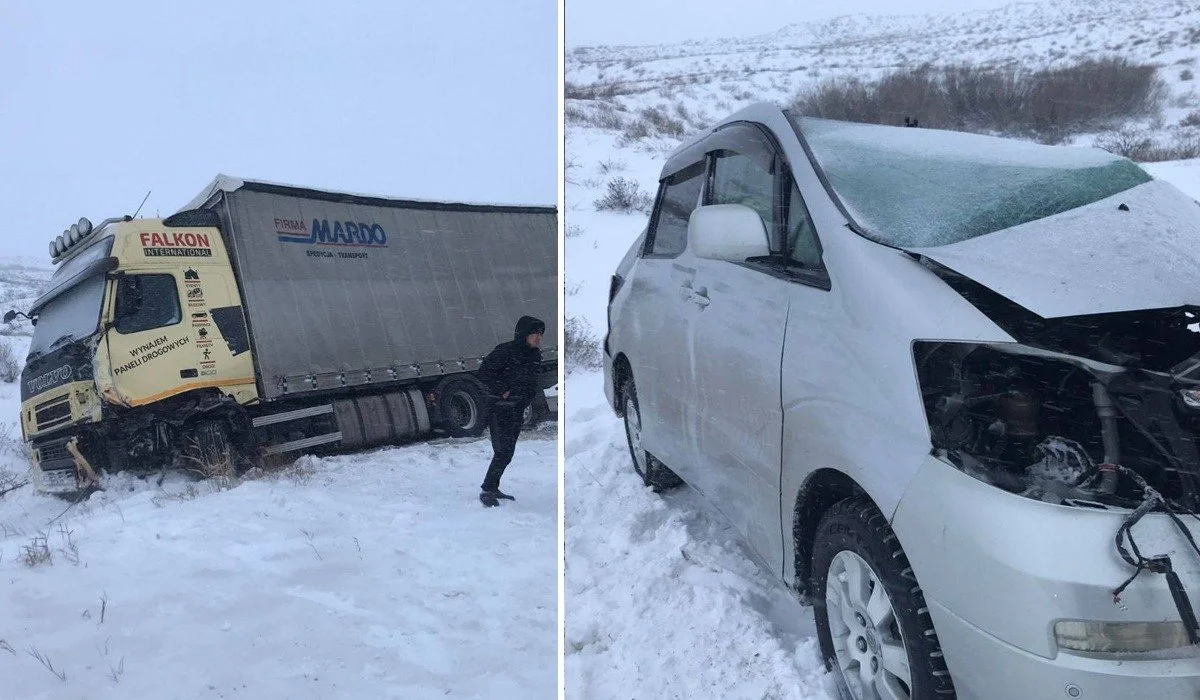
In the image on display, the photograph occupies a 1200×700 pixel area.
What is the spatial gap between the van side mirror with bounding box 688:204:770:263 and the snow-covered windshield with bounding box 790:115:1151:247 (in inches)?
8.6

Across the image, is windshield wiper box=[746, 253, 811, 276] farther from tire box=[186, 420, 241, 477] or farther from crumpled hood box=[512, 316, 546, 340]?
tire box=[186, 420, 241, 477]

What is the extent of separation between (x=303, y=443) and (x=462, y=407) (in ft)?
4.09

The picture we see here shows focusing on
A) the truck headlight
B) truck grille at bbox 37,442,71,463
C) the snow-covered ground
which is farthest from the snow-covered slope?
the truck headlight

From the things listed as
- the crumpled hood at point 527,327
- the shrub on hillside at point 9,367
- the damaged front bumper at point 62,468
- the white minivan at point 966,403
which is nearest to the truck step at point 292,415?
the damaged front bumper at point 62,468

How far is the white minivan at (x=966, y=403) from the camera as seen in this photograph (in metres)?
1.29

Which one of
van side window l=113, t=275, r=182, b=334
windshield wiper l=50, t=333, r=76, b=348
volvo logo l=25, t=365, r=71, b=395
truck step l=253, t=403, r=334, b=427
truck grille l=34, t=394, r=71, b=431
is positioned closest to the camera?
truck grille l=34, t=394, r=71, b=431

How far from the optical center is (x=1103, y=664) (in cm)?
126

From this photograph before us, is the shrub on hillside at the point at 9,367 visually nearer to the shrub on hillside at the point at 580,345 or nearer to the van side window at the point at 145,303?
Answer: the van side window at the point at 145,303

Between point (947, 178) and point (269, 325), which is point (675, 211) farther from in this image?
point (269, 325)

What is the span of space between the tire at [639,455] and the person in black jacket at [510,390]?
1.36 feet

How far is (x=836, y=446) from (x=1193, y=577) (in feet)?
2.14

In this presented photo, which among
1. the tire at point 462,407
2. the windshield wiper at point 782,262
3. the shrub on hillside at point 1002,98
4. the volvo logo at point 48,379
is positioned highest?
the shrub on hillside at point 1002,98

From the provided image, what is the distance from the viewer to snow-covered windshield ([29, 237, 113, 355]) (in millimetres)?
3178

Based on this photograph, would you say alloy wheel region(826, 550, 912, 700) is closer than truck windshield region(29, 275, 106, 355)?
Yes
